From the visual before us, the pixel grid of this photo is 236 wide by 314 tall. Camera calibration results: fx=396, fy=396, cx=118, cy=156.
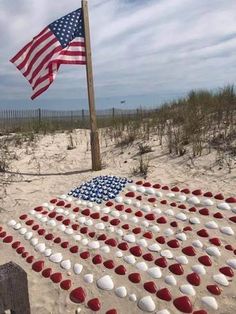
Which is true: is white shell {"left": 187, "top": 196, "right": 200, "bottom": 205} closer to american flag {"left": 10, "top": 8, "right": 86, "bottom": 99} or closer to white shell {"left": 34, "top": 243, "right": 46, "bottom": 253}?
white shell {"left": 34, "top": 243, "right": 46, "bottom": 253}

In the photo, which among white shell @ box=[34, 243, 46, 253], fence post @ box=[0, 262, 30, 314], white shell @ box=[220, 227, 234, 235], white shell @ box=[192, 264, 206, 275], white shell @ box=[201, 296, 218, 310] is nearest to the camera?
fence post @ box=[0, 262, 30, 314]

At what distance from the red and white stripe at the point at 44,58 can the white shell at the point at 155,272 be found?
4.71 m

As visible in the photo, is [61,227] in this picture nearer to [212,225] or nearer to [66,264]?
[66,264]

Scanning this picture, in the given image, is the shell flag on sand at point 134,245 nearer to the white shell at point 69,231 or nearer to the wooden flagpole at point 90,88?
the white shell at point 69,231

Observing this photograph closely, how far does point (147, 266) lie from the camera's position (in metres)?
4.48

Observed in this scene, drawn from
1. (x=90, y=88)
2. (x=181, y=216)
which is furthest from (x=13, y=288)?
(x=90, y=88)

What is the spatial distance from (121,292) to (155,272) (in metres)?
0.49

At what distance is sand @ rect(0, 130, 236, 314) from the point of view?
3.93 metres

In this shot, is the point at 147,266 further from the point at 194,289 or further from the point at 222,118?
the point at 222,118

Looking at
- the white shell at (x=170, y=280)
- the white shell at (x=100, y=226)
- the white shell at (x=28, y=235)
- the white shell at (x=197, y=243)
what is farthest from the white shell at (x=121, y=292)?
the white shell at (x=28, y=235)

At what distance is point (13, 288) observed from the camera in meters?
2.67

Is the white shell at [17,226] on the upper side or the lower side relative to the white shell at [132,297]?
upper

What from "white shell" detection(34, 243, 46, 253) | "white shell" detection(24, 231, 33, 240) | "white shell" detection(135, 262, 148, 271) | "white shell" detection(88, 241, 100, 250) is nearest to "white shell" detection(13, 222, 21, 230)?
"white shell" detection(24, 231, 33, 240)

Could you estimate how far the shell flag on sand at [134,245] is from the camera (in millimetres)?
3963
